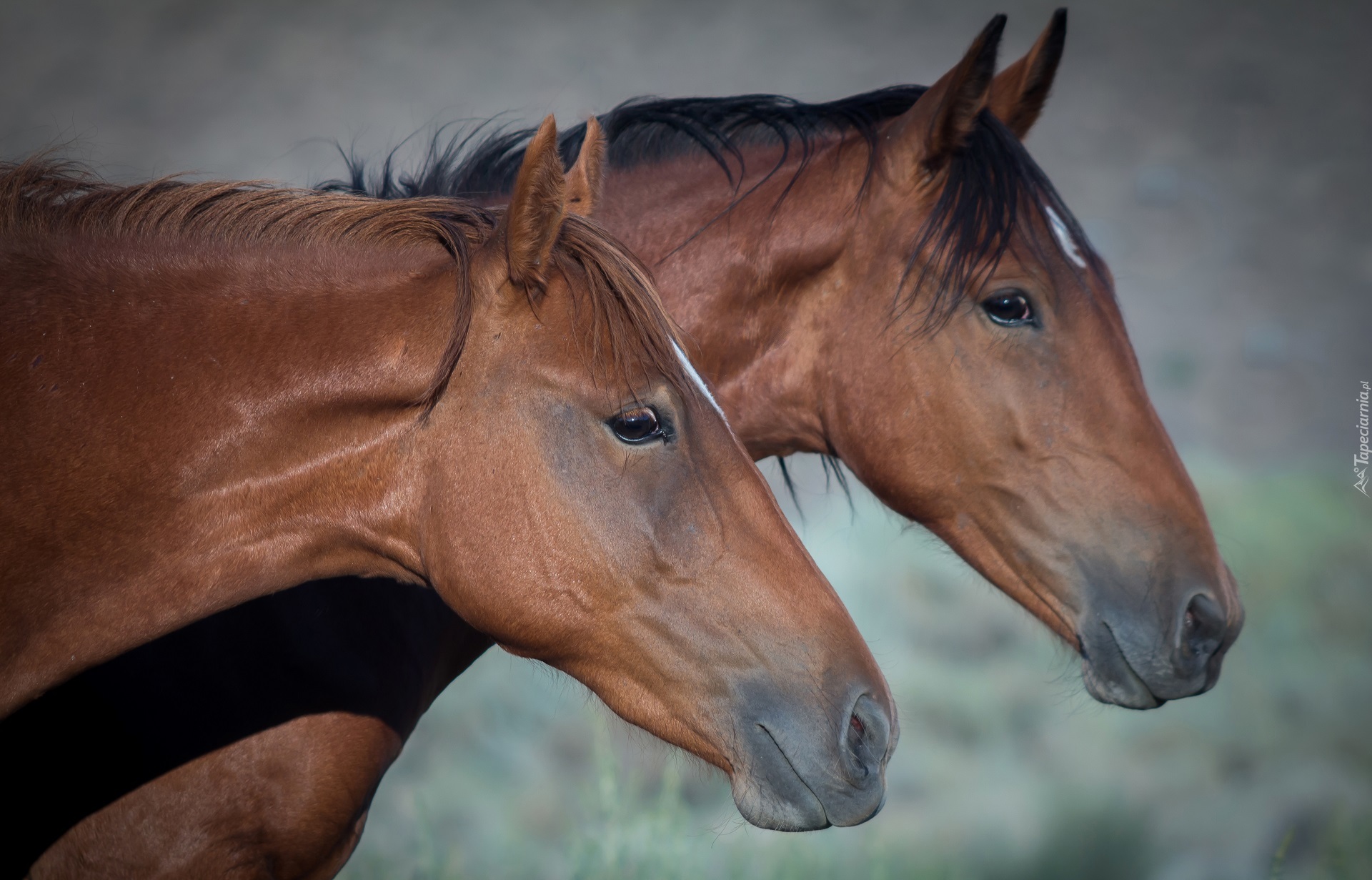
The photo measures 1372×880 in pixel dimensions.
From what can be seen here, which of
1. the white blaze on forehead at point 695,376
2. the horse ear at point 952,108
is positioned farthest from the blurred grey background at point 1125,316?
the white blaze on forehead at point 695,376

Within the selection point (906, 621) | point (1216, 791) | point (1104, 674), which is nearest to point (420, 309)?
point (1104, 674)

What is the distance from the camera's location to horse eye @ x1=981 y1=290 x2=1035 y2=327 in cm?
199

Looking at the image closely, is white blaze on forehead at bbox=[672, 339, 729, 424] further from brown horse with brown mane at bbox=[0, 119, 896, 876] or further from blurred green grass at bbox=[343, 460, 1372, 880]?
blurred green grass at bbox=[343, 460, 1372, 880]

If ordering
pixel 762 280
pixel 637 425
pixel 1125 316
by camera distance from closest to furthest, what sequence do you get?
pixel 637 425 → pixel 762 280 → pixel 1125 316

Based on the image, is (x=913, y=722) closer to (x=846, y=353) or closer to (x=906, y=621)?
(x=906, y=621)

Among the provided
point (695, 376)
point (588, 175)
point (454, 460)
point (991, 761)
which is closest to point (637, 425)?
point (695, 376)

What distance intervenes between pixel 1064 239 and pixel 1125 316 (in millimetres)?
4597

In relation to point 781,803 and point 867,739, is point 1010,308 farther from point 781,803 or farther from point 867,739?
point 781,803

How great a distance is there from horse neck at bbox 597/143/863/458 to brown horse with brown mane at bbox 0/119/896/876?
74 centimetres

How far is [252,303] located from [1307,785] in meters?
5.71

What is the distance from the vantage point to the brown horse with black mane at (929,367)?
1.85 m

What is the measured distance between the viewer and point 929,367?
2008mm

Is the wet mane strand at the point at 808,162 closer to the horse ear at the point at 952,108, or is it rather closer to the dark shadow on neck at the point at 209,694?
the horse ear at the point at 952,108

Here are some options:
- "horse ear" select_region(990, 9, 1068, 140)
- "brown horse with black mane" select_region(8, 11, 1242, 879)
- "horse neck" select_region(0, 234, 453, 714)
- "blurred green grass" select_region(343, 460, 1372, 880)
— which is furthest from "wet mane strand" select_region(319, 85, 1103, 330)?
"blurred green grass" select_region(343, 460, 1372, 880)
